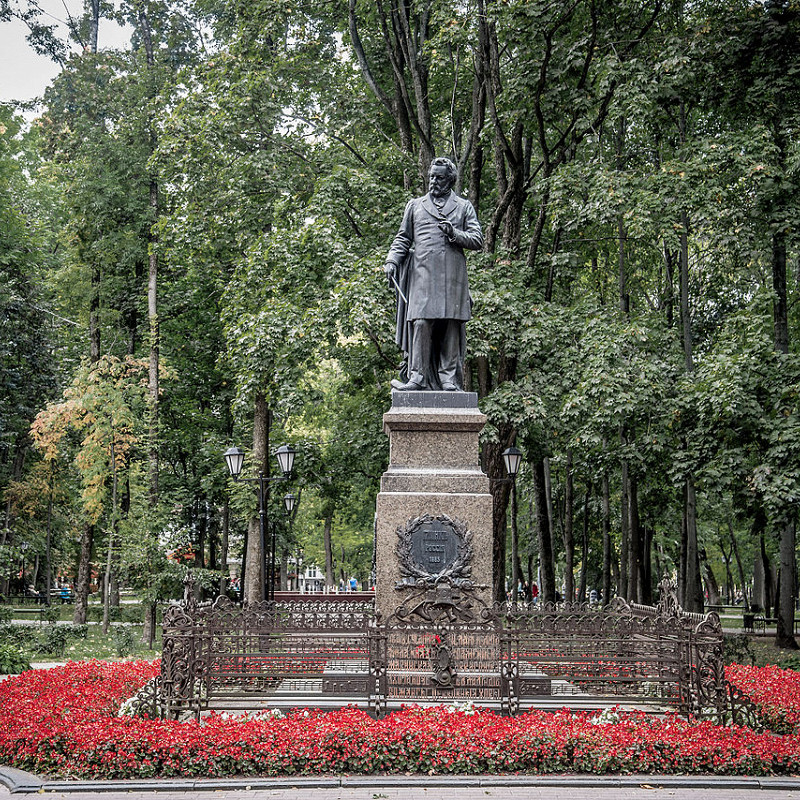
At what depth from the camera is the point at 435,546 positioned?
10609mm

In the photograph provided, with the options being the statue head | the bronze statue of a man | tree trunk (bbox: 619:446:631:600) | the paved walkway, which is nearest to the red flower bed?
the paved walkway

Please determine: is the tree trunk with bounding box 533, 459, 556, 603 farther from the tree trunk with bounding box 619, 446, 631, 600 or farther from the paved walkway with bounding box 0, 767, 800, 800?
the paved walkway with bounding box 0, 767, 800, 800

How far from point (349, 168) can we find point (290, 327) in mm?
4090

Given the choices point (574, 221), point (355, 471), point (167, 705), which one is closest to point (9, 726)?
point (167, 705)

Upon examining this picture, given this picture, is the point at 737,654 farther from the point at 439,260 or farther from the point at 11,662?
the point at 11,662

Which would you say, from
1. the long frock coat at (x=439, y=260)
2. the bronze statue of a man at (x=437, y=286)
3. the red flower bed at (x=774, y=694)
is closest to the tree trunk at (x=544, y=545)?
the bronze statue of a man at (x=437, y=286)

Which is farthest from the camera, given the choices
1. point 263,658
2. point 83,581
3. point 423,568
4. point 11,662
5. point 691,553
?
point 83,581

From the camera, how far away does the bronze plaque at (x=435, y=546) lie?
10.6 metres

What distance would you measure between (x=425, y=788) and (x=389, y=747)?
0.52m

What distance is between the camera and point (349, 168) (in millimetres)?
19797

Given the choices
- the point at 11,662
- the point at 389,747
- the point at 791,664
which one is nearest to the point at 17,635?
the point at 11,662

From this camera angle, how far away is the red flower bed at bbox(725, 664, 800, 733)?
887 centimetres

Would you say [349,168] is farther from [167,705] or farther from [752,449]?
[167,705]

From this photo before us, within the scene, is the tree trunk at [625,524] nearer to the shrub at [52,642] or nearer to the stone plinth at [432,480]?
the stone plinth at [432,480]
